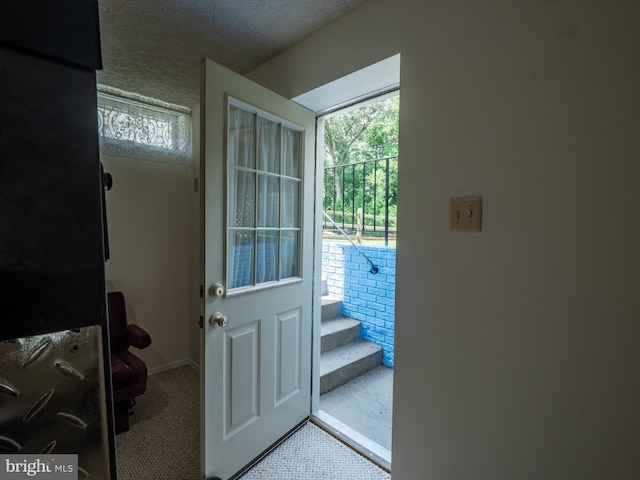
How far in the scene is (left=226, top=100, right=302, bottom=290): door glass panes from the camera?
4.76ft

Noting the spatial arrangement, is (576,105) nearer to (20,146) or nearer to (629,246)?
(629,246)

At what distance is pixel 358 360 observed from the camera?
8.36 feet

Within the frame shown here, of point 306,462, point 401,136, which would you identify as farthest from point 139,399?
point 401,136

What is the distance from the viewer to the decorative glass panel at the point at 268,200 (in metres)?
1.58

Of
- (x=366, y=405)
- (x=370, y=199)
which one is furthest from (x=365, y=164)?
(x=366, y=405)

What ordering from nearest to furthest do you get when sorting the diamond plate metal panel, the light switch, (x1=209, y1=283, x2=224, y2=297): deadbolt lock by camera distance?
the diamond plate metal panel < the light switch < (x1=209, y1=283, x2=224, y2=297): deadbolt lock

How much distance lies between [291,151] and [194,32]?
2.56 feet

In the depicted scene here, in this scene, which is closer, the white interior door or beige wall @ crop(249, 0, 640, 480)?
beige wall @ crop(249, 0, 640, 480)

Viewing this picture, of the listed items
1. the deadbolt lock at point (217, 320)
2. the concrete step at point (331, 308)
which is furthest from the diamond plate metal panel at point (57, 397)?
the concrete step at point (331, 308)

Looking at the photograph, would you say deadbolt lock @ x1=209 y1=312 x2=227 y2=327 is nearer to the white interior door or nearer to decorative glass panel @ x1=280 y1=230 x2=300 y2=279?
the white interior door

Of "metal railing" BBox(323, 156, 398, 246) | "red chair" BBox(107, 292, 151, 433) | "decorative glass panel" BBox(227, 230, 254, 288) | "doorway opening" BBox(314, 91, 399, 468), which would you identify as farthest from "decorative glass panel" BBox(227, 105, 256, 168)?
"metal railing" BBox(323, 156, 398, 246)

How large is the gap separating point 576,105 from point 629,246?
0.42 m

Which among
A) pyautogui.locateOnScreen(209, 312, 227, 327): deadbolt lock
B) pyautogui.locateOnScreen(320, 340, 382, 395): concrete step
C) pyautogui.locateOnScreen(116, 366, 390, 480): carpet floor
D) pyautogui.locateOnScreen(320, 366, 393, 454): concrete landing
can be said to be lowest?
pyautogui.locateOnScreen(320, 366, 393, 454): concrete landing

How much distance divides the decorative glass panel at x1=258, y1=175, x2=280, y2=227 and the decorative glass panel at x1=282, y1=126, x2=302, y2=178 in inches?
4.6
